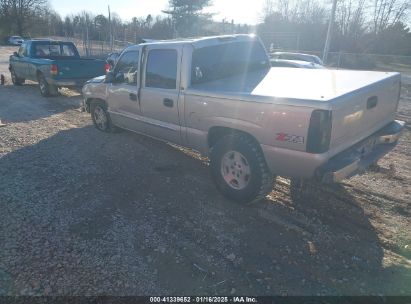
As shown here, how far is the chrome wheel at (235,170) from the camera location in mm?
3961

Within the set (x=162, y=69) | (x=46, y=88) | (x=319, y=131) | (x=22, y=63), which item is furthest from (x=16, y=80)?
(x=319, y=131)

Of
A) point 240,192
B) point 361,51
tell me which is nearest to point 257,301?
point 240,192

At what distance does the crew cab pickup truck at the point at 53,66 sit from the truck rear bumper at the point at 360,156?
31.4 ft

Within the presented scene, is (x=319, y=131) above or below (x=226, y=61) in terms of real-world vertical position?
below

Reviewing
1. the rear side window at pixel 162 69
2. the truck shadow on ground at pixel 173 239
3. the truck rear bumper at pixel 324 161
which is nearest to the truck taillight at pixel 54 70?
the truck shadow on ground at pixel 173 239

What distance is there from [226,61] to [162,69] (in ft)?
3.15

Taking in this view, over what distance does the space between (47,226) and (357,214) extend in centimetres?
362

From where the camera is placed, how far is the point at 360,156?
3.61 metres

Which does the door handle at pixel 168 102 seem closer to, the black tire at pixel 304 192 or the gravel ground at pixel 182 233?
the gravel ground at pixel 182 233

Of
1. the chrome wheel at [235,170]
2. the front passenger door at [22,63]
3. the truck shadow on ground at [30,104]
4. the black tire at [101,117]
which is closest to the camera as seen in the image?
the chrome wheel at [235,170]

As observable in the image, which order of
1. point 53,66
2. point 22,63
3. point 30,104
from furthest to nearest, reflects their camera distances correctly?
point 22,63, point 53,66, point 30,104

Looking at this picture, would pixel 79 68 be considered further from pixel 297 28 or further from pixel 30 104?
pixel 297 28

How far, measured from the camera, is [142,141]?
6758 millimetres

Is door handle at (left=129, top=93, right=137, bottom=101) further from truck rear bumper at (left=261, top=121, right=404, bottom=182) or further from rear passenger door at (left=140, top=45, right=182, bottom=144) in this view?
truck rear bumper at (left=261, top=121, right=404, bottom=182)
